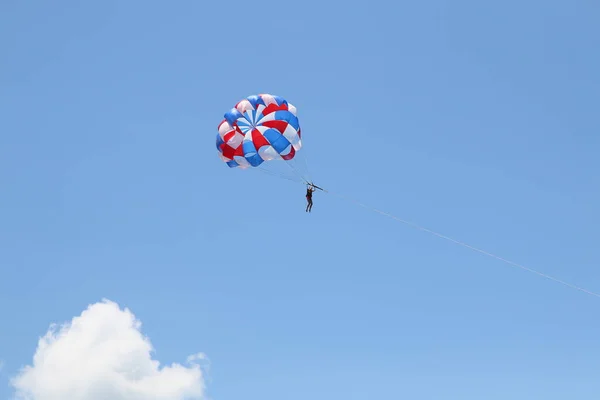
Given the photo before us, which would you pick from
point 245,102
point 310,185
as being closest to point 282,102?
point 245,102

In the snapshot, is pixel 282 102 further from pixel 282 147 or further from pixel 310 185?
pixel 310 185

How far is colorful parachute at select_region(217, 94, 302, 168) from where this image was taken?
43719 millimetres

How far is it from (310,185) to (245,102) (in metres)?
6.86

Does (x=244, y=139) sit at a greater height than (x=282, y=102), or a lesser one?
lesser

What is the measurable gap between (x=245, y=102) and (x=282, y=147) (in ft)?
12.7

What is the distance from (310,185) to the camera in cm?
4284

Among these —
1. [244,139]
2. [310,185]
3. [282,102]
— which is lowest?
[310,185]

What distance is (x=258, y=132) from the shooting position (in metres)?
43.8

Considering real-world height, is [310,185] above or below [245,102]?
below

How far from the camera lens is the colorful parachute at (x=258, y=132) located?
43.7 m

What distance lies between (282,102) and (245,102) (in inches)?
89.4

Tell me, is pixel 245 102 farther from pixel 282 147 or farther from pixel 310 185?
pixel 310 185

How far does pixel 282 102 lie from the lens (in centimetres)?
4506

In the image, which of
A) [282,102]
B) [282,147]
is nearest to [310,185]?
[282,147]
